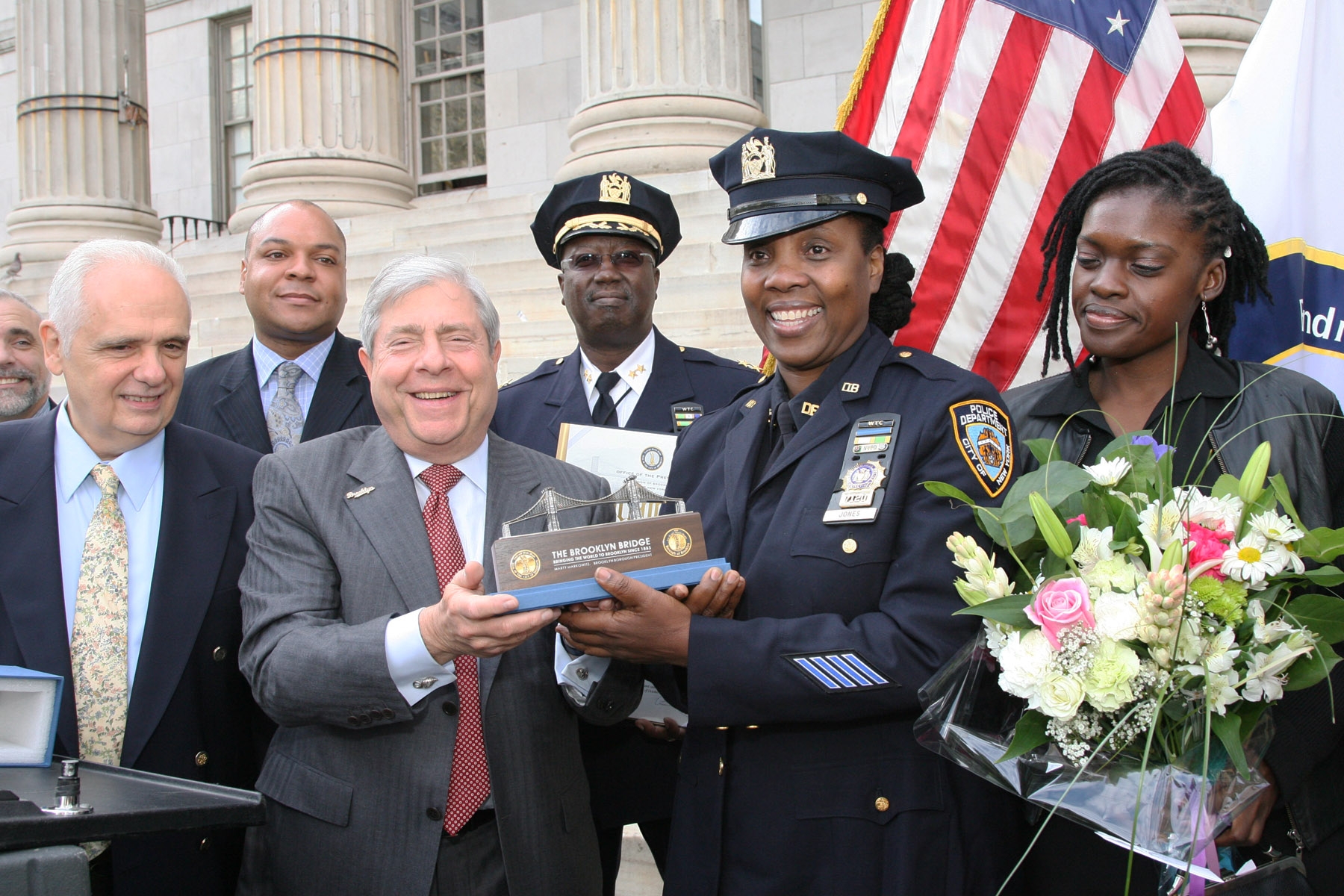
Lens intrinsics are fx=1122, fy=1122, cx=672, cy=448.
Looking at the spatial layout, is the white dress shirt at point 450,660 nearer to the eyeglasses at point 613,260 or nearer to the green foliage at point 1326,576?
the green foliage at point 1326,576

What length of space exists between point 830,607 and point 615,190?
84.4 inches

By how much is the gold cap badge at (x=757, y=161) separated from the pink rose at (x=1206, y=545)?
111cm

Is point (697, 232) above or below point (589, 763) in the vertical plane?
above

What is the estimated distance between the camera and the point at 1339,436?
239 centimetres

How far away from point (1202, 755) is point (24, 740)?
6.32 feet

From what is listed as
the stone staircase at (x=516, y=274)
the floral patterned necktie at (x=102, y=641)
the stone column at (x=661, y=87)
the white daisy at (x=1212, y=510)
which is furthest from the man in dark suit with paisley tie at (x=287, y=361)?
the stone column at (x=661, y=87)

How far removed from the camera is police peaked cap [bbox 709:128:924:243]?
234 cm

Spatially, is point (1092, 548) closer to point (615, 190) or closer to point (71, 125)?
point (615, 190)

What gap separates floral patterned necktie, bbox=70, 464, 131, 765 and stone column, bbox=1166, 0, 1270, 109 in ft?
24.6

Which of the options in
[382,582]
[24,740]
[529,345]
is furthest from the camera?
[529,345]

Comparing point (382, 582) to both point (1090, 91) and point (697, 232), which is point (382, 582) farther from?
point (697, 232)

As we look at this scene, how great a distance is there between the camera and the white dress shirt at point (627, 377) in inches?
→ 149

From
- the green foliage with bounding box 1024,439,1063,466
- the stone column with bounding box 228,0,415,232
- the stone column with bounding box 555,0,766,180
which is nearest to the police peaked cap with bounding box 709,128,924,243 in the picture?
the green foliage with bounding box 1024,439,1063,466

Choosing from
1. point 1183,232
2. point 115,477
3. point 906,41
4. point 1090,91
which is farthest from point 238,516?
point 1090,91
